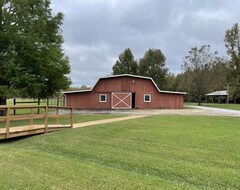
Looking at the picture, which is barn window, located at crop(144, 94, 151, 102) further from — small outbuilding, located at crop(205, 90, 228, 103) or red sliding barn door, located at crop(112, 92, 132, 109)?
small outbuilding, located at crop(205, 90, 228, 103)

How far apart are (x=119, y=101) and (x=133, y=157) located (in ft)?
86.8

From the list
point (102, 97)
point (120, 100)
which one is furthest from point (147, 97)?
point (102, 97)

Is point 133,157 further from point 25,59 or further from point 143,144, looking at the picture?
point 25,59

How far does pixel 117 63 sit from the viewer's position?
67250mm

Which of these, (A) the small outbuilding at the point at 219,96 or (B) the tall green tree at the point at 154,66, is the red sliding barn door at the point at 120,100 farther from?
(A) the small outbuilding at the point at 219,96

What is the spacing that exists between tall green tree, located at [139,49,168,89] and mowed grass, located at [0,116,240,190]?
54.6m

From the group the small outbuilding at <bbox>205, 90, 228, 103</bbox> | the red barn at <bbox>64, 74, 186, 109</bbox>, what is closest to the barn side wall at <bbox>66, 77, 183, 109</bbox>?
the red barn at <bbox>64, 74, 186, 109</bbox>

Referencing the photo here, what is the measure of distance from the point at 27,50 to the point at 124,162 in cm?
1326

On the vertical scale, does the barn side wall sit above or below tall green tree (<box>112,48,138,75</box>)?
below

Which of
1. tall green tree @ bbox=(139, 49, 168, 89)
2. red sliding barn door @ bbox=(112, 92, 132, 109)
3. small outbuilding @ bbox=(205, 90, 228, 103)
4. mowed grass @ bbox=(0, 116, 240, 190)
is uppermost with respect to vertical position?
tall green tree @ bbox=(139, 49, 168, 89)

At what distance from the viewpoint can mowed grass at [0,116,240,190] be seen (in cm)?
554

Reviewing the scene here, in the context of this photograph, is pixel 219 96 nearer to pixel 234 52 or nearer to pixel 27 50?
pixel 234 52

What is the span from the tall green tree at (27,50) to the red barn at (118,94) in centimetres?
1359

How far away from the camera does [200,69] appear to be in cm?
4953
